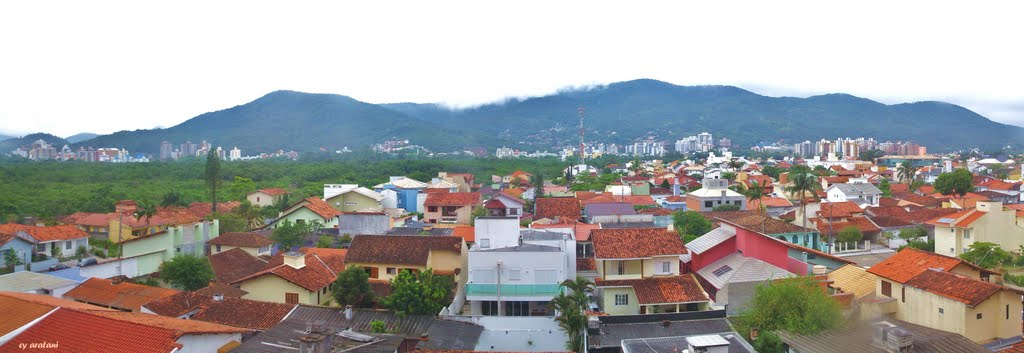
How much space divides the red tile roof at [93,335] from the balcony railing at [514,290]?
334 inches

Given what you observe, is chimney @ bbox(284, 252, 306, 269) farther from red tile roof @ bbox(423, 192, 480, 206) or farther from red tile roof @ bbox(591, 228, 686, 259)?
red tile roof @ bbox(423, 192, 480, 206)

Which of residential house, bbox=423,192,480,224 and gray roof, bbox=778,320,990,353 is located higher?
residential house, bbox=423,192,480,224

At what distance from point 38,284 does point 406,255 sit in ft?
33.3

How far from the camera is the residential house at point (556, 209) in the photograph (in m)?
32.9

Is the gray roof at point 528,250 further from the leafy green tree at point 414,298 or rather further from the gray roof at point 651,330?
the gray roof at point 651,330

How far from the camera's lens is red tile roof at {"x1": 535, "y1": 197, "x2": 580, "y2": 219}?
108 feet

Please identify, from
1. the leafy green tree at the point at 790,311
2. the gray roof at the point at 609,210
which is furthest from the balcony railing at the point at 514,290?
the gray roof at the point at 609,210

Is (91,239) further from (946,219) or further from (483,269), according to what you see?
(946,219)

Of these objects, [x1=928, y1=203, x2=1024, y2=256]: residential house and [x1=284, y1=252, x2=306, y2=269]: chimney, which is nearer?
[x1=284, y1=252, x2=306, y2=269]: chimney

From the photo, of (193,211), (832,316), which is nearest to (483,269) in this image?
(832,316)

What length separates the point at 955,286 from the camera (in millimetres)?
14391

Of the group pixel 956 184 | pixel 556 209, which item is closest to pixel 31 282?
pixel 556 209

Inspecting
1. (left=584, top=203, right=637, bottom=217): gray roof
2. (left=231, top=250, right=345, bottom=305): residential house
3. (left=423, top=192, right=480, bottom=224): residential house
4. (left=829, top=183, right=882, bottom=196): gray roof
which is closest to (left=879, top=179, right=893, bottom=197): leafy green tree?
(left=829, top=183, right=882, bottom=196): gray roof

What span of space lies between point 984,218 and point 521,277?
1794 centimetres
